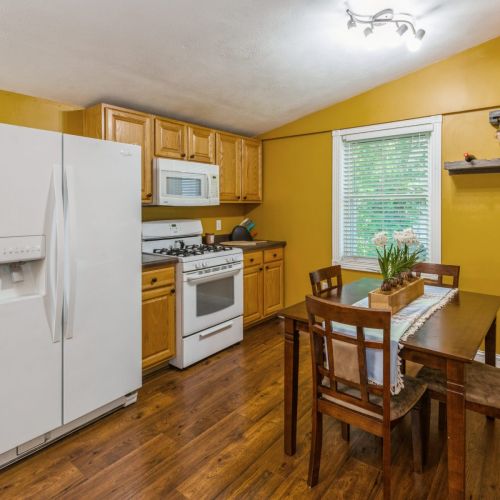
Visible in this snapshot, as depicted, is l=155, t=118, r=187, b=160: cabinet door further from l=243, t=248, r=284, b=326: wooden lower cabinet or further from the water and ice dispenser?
the water and ice dispenser

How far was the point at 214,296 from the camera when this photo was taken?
3273mm

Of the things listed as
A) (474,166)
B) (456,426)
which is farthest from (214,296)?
(474,166)

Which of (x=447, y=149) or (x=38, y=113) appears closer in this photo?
(x=38, y=113)

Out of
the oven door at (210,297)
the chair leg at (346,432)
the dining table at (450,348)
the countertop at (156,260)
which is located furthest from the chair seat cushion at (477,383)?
the countertop at (156,260)

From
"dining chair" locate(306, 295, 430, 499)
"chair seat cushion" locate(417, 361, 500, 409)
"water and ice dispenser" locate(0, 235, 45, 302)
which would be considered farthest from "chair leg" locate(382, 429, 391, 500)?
"water and ice dispenser" locate(0, 235, 45, 302)

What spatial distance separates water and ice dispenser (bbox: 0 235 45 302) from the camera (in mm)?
1818

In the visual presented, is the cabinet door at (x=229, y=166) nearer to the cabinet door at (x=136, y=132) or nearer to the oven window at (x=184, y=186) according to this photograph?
the oven window at (x=184, y=186)

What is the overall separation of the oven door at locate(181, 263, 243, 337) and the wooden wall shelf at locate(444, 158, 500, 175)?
1981mm

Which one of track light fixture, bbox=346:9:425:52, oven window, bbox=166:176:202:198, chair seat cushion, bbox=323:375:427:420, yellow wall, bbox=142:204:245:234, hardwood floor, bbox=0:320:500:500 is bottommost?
hardwood floor, bbox=0:320:500:500

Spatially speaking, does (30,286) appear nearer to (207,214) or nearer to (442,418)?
(207,214)

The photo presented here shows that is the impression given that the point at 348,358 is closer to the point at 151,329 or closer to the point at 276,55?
the point at 151,329

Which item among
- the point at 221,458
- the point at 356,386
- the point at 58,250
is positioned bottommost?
the point at 221,458

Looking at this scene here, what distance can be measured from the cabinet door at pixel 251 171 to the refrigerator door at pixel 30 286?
2356 millimetres

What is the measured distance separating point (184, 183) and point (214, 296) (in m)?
1.04
